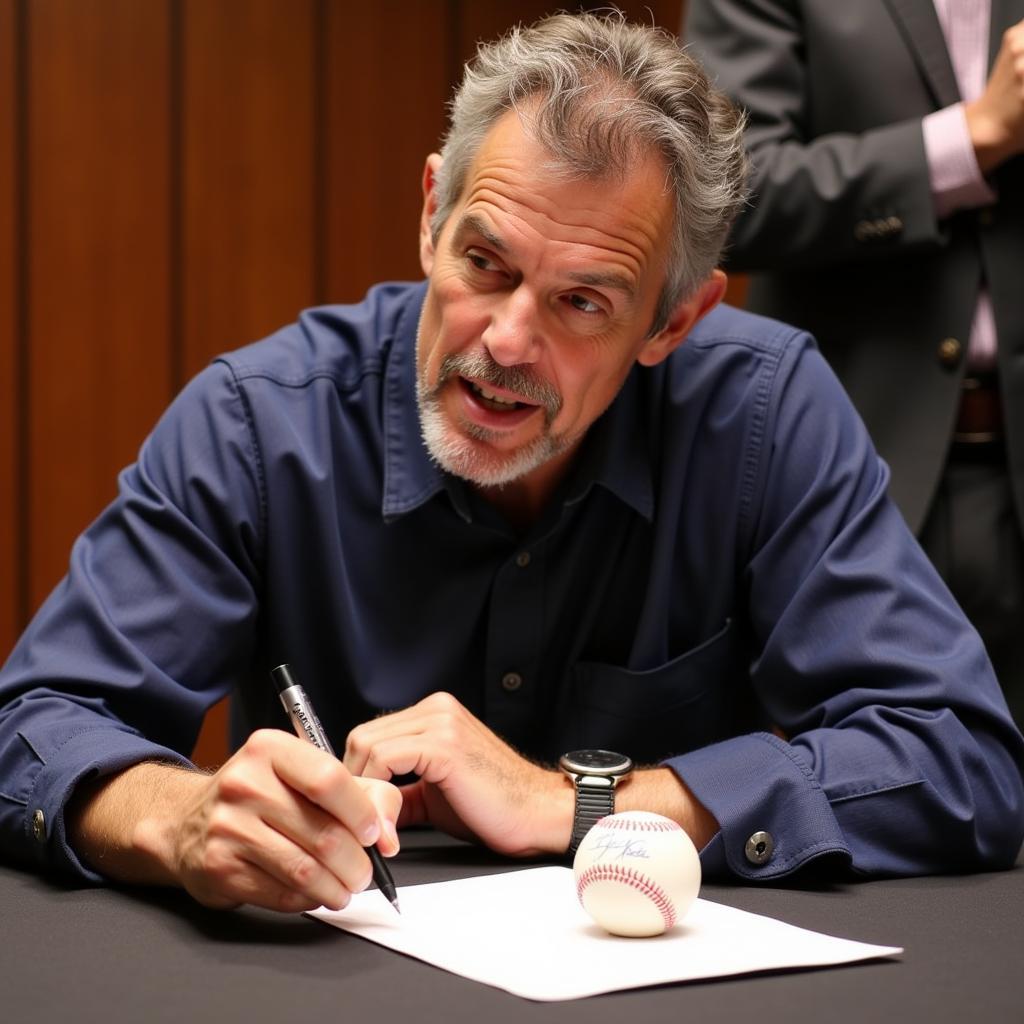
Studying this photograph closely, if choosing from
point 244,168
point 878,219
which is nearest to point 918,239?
point 878,219

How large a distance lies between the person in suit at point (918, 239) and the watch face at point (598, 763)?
811 millimetres

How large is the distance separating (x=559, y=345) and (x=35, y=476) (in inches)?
90.7

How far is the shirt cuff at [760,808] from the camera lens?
4.72ft

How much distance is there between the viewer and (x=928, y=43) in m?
2.26

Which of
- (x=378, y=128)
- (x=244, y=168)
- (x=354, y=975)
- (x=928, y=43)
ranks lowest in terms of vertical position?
(x=354, y=975)

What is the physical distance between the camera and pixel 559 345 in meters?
1.80

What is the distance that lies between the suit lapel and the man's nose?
0.89 meters

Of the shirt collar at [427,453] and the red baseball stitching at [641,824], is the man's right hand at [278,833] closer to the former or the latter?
the red baseball stitching at [641,824]

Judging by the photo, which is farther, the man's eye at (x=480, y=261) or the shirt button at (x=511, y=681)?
the shirt button at (x=511, y=681)

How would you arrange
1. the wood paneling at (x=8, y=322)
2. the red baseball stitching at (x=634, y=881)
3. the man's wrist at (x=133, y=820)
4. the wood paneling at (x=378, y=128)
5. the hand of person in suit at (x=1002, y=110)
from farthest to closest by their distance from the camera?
the wood paneling at (x=378, y=128) → the wood paneling at (x=8, y=322) → the hand of person in suit at (x=1002, y=110) → the man's wrist at (x=133, y=820) → the red baseball stitching at (x=634, y=881)

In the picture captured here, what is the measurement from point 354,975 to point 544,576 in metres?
0.91

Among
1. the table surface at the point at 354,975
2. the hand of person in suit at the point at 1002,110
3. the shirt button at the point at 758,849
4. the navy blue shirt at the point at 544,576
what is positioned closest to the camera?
the table surface at the point at 354,975

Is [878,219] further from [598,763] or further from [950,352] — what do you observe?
[598,763]

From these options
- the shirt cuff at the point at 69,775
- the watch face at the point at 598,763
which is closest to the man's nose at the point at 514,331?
the watch face at the point at 598,763
